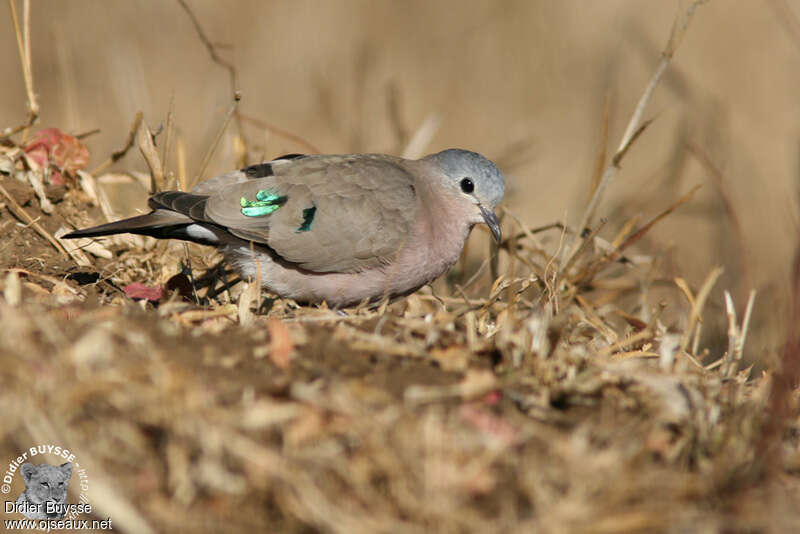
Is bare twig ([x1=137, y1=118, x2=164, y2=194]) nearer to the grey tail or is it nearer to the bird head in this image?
the grey tail

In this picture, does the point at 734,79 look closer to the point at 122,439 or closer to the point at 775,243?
the point at 775,243

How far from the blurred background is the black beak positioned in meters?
1.43

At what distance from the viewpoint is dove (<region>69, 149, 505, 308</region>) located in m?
3.54

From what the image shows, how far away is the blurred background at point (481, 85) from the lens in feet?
18.9

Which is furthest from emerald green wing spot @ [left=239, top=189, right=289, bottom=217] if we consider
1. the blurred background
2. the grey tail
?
the blurred background

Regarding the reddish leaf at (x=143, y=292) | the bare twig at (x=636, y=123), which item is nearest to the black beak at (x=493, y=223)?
the bare twig at (x=636, y=123)

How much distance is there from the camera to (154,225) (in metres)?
3.45

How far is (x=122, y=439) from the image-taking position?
6.55 ft

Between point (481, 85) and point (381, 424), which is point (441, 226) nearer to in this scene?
point (381, 424)

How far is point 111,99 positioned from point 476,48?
122 inches

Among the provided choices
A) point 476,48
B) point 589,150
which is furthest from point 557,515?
point 476,48

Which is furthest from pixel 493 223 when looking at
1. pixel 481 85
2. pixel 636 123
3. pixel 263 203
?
pixel 481 85

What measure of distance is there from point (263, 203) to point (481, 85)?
3.89m

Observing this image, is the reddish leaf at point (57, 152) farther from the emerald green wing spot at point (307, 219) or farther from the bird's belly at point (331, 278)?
the emerald green wing spot at point (307, 219)
